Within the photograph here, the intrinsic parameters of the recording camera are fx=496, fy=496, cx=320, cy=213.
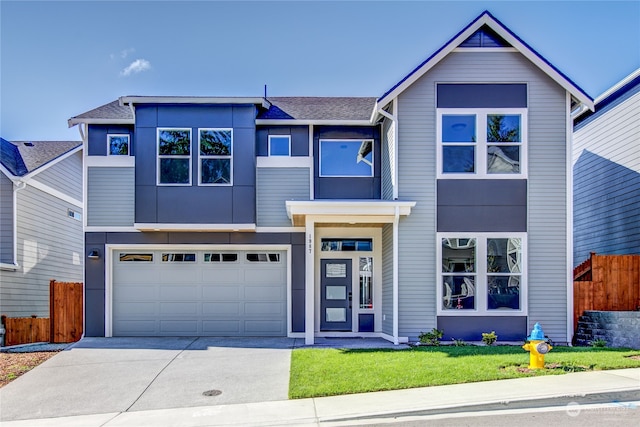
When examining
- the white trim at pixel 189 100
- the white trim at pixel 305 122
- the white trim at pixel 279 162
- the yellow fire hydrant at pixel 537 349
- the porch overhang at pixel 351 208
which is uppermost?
the white trim at pixel 189 100

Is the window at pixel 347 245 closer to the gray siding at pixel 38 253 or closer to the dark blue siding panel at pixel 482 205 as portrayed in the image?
the dark blue siding panel at pixel 482 205

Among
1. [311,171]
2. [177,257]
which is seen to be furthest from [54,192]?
[311,171]

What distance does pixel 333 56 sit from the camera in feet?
47.9

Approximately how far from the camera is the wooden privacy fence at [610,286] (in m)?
12.2

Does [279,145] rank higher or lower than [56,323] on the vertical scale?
higher

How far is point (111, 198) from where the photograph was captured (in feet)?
44.5

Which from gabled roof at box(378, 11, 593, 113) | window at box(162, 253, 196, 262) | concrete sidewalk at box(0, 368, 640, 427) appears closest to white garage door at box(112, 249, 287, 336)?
window at box(162, 253, 196, 262)

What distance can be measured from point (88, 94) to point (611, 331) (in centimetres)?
1592

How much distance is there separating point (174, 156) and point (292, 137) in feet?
10.5

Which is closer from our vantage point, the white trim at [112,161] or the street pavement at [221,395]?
the street pavement at [221,395]

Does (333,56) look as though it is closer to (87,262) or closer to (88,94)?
(88,94)

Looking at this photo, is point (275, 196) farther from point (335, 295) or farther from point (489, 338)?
point (489, 338)

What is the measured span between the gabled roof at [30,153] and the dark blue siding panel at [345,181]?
935 cm

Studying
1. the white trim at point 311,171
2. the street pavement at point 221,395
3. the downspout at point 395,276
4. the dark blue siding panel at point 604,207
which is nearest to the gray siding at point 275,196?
the white trim at point 311,171
